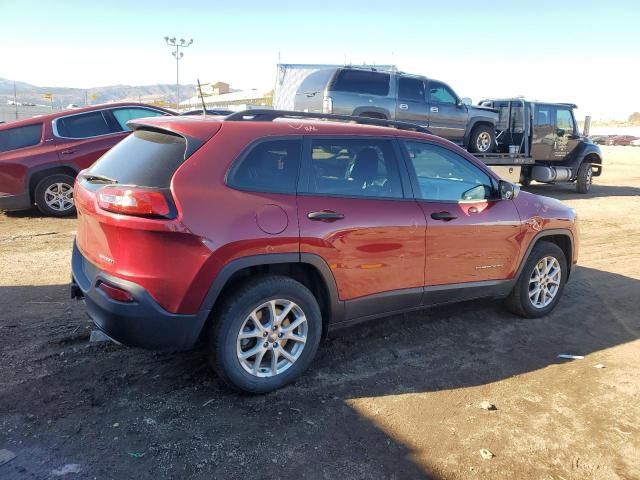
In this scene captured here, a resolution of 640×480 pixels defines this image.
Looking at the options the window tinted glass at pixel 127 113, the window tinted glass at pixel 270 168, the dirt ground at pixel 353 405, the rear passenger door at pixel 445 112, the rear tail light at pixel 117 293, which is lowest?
the dirt ground at pixel 353 405

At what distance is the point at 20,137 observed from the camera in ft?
27.5

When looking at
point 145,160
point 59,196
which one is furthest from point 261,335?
point 59,196

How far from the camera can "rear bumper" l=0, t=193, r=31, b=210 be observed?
8.11 meters

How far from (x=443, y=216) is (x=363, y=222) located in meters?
0.80

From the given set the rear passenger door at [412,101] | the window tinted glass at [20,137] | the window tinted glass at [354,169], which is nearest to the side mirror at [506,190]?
the window tinted glass at [354,169]

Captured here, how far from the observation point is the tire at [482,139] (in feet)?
42.5

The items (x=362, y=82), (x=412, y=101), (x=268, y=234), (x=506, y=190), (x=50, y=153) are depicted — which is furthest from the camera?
(x=412, y=101)

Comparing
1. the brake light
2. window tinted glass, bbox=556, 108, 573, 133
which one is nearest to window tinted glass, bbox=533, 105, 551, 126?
window tinted glass, bbox=556, 108, 573, 133

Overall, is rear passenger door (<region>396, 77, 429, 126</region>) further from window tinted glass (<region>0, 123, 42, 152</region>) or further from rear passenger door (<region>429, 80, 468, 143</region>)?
window tinted glass (<region>0, 123, 42, 152</region>)

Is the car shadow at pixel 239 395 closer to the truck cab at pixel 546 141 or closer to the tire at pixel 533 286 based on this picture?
the tire at pixel 533 286

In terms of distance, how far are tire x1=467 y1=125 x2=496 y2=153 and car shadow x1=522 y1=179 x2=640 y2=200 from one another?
2227mm

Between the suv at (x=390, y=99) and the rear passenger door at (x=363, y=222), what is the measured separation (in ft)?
24.4

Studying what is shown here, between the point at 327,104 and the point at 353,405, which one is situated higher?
the point at 327,104

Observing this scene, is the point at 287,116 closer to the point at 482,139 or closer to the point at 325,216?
the point at 325,216
